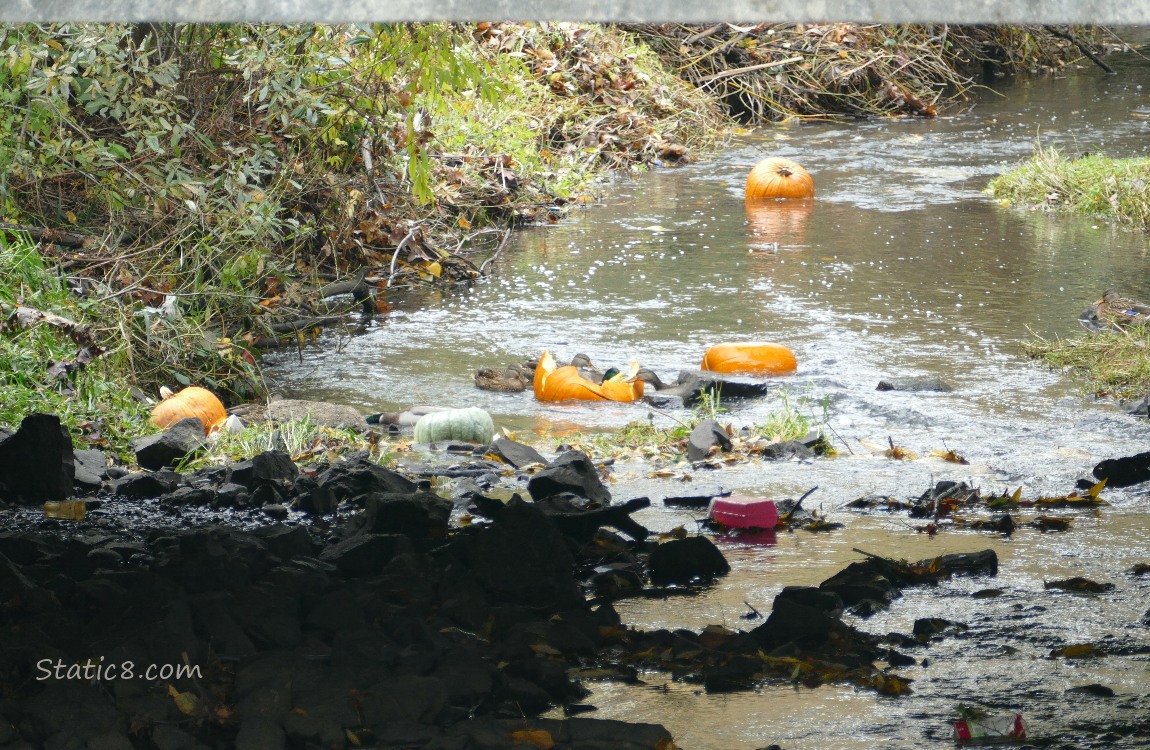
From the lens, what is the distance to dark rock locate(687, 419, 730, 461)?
213 inches

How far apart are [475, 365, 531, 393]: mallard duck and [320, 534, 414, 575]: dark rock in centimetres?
258

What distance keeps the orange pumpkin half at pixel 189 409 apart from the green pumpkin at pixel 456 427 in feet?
3.07

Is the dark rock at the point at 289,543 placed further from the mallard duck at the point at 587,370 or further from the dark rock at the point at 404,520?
the mallard duck at the point at 587,370

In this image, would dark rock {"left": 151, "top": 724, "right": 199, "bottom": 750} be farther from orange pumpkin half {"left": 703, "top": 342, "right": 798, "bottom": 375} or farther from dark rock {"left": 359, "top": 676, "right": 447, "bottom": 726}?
orange pumpkin half {"left": 703, "top": 342, "right": 798, "bottom": 375}

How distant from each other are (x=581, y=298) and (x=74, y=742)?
598cm

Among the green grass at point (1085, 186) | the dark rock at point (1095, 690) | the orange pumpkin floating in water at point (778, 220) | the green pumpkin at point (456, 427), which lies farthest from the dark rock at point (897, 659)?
the green grass at point (1085, 186)

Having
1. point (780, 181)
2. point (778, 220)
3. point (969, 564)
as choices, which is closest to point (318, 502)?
point (969, 564)

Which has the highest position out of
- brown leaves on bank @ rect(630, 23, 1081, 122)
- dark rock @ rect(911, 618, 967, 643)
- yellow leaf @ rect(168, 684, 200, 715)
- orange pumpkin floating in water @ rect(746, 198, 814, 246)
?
brown leaves on bank @ rect(630, 23, 1081, 122)

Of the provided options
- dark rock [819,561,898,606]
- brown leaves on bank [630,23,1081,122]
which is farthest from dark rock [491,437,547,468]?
brown leaves on bank [630,23,1081,122]

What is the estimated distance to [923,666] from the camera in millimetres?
3262

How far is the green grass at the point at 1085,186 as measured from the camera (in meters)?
10.5

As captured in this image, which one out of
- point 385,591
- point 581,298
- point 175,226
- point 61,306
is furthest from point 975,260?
point 385,591

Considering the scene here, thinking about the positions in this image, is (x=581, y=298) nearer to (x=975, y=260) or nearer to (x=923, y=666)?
(x=975, y=260)

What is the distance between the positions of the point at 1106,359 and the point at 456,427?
3167 mm
